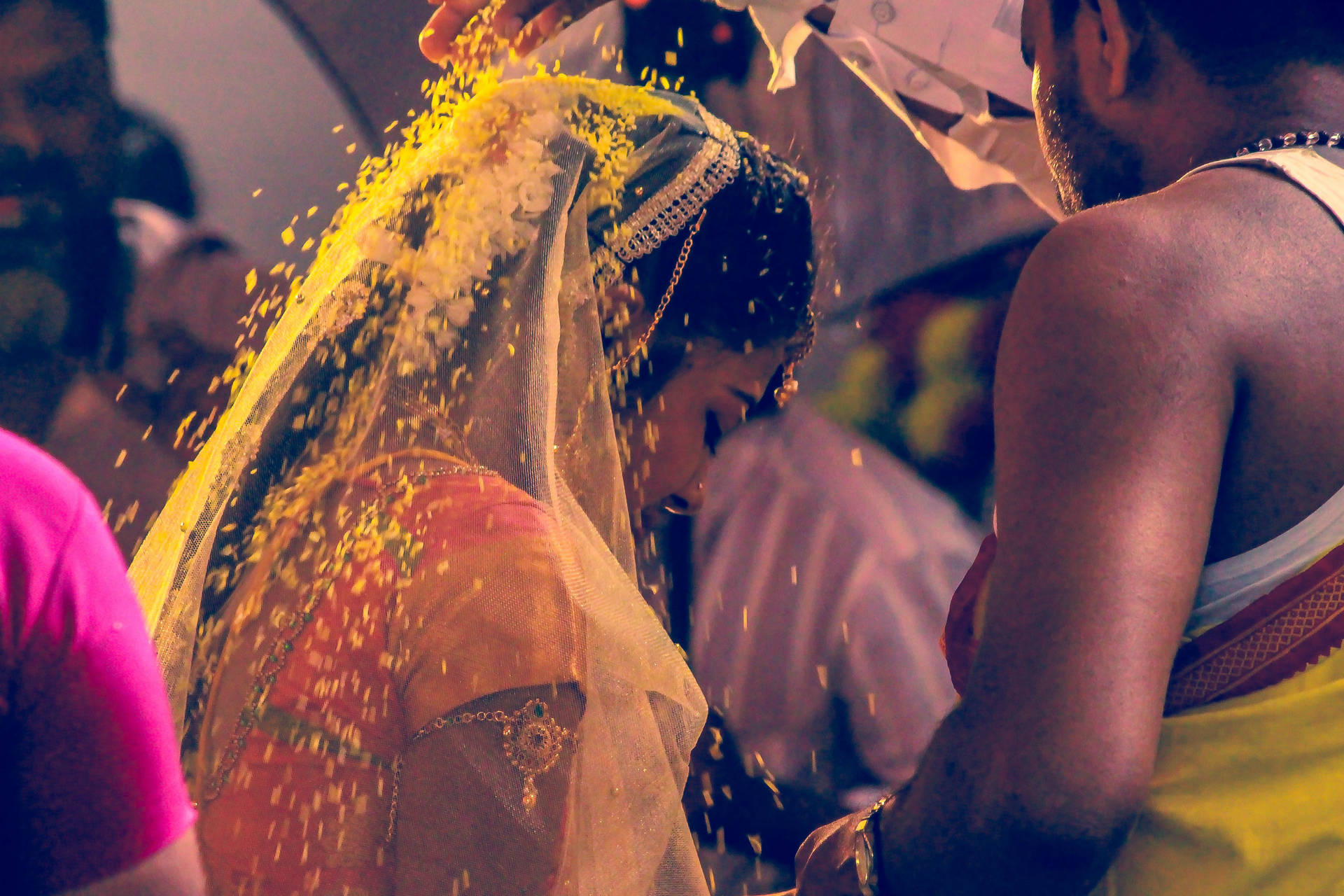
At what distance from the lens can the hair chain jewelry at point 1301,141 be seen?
0.77 metres

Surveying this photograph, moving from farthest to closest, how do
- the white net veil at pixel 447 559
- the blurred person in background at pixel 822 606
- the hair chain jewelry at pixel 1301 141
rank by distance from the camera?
the blurred person in background at pixel 822 606, the white net veil at pixel 447 559, the hair chain jewelry at pixel 1301 141

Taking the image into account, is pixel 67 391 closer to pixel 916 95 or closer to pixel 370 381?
pixel 370 381

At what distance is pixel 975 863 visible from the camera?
682mm

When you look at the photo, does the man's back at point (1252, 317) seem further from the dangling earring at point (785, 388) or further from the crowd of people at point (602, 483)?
the dangling earring at point (785, 388)

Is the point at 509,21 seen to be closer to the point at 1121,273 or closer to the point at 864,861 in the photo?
the point at 1121,273

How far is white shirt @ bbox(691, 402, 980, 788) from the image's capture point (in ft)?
8.93

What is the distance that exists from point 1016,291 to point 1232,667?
1.05 ft

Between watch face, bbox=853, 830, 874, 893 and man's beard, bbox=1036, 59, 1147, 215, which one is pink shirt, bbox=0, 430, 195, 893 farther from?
man's beard, bbox=1036, 59, 1147, 215

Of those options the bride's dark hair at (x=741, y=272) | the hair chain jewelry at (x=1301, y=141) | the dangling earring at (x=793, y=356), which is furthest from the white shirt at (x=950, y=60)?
the hair chain jewelry at (x=1301, y=141)

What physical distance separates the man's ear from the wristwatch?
2.10ft

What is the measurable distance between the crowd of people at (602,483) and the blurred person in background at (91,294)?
0.4 inches

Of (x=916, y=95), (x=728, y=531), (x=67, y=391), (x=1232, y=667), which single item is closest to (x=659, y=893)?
(x=1232, y=667)

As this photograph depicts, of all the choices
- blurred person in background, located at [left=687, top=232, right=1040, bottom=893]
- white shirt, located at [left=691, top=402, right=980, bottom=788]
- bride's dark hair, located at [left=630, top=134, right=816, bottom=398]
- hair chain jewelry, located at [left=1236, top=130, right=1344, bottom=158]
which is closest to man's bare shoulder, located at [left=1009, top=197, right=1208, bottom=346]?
hair chain jewelry, located at [left=1236, top=130, right=1344, bottom=158]

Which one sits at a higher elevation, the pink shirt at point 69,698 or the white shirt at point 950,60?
the pink shirt at point 69,698
